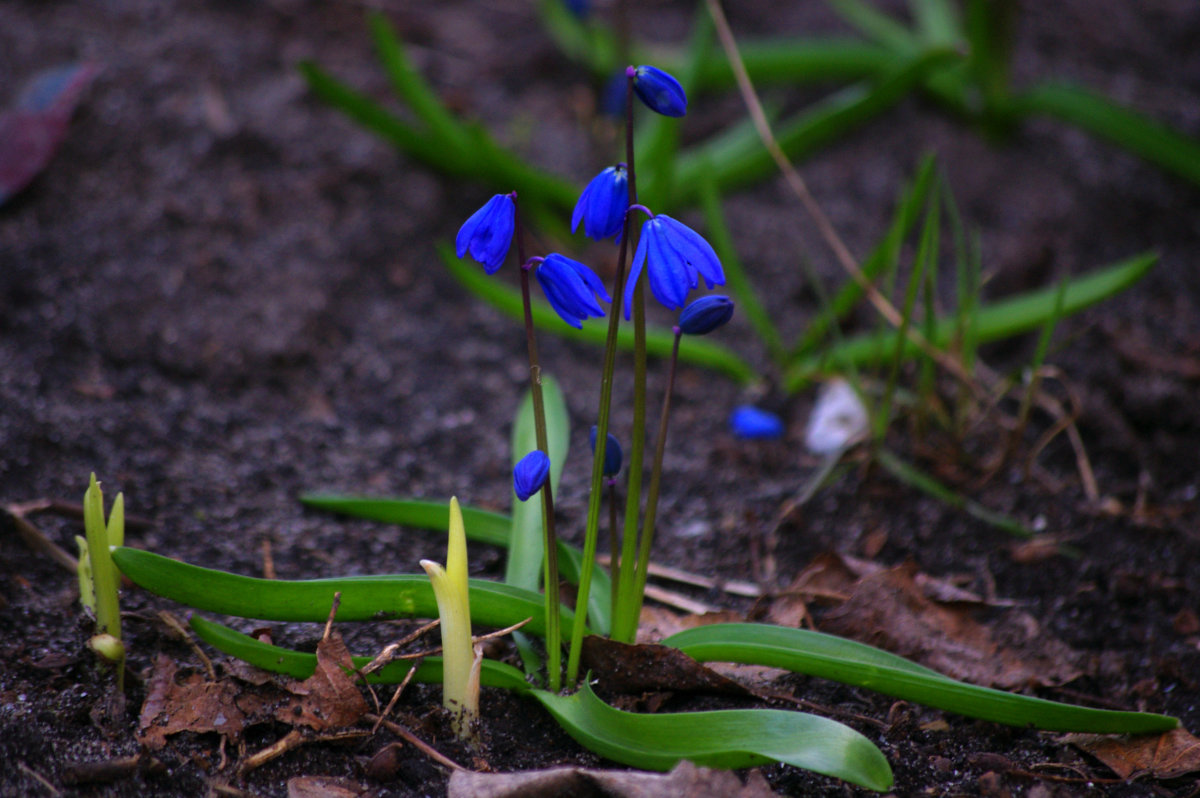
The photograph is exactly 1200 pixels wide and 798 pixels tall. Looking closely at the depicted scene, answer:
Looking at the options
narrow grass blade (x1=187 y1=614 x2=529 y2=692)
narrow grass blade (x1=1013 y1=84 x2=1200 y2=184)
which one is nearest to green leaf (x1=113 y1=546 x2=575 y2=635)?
narrow grass blade (x1=187 y1=614 x2=529 y2=692)

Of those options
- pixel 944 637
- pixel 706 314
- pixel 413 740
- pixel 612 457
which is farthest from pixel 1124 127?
pixel 413 740

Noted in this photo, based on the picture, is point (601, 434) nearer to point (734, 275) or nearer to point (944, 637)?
point (944, 637)

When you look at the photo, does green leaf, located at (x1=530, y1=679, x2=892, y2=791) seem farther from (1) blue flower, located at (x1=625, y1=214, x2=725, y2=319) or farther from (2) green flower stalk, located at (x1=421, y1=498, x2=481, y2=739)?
(1) blue flower, located at (x1=625, y1=214, x2=725, y2=319)

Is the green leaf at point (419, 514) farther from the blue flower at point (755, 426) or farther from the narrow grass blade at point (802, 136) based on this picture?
the narrow grass blade at point (802, 136)

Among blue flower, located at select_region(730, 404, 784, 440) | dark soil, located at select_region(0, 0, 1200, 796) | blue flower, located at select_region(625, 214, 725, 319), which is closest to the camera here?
blue flower, located at select_region(625, 214, 725, 319)

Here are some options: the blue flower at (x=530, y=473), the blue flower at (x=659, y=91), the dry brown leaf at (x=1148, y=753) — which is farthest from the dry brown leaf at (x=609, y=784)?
the blue flower at (x=659, y=91)

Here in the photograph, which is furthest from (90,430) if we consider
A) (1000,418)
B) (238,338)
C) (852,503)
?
(1000,418)

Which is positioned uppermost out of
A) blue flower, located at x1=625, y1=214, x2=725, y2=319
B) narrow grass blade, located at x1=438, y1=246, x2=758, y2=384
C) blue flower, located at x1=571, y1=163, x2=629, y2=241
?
blue flower, located at x1=571, y1=163, x2=629, y2=241

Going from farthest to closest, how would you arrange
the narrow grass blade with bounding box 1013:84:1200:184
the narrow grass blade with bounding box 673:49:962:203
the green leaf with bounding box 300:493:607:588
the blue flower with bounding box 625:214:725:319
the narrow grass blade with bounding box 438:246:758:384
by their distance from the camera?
1. the narrow grass blade with bounding box 1013:84:1200:184
2. the narrow grass blade with bounding box 673:49:962:203
3. the narrow grass blade with bounding box 438:246:758:384
4. the green leaf with bounding box 300:493:607:588
5. the blue flower with bounding box 625:214:725:319
